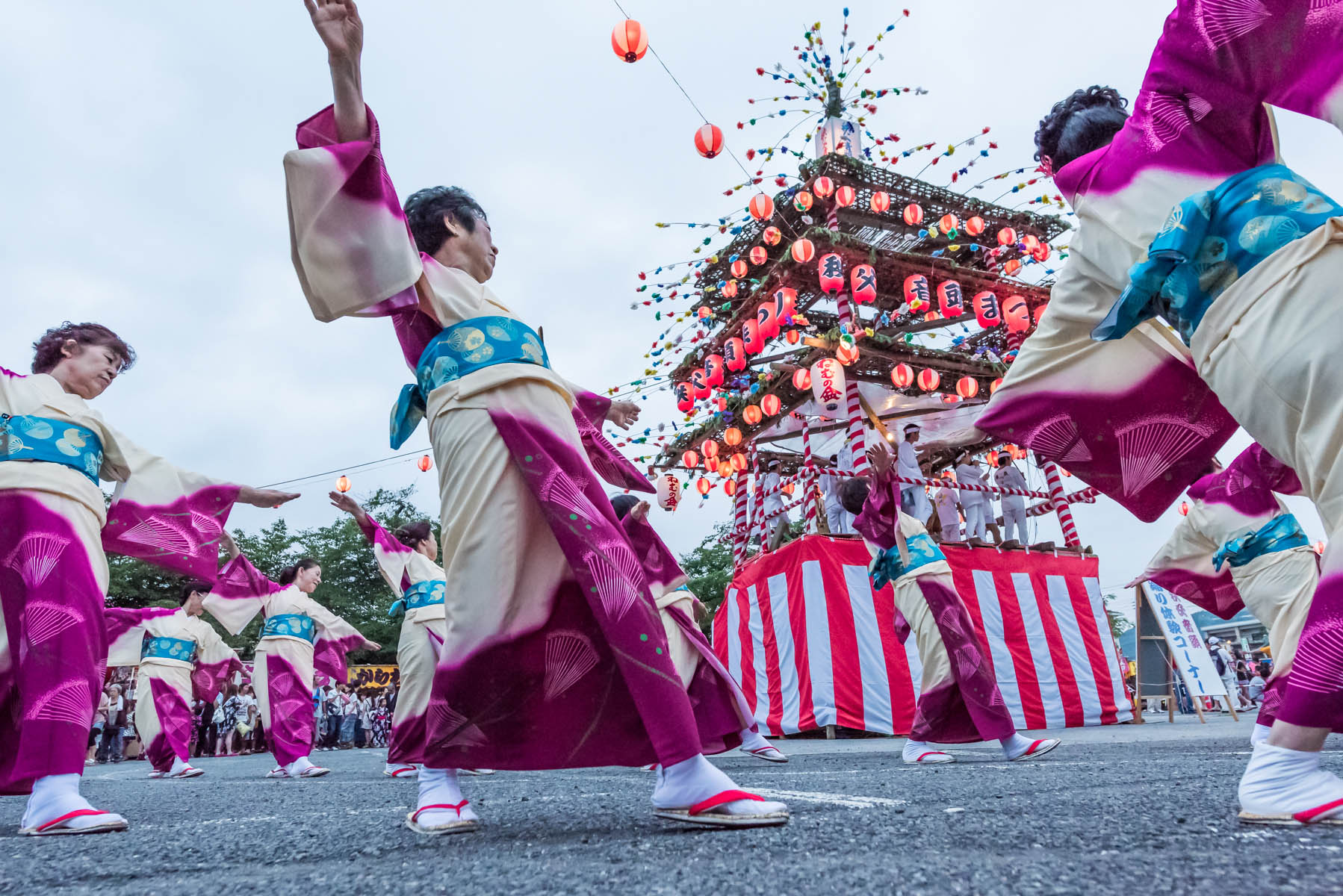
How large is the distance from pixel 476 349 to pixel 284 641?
5.53 meters

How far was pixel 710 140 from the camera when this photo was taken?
369 inches

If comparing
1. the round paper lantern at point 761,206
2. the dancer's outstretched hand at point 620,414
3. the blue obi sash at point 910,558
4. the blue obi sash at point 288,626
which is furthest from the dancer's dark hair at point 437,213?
the round paper lantern at point 761,206

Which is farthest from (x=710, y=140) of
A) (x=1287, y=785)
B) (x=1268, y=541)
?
(x=1287, y=785)

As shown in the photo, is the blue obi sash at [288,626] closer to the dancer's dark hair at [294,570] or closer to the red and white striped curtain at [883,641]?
the dancer's dark hair at [294,570]

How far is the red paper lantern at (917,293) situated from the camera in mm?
A: 10719

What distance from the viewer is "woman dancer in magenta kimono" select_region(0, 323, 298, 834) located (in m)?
2.29

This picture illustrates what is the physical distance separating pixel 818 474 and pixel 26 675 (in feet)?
32.5

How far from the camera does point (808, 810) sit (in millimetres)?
1896

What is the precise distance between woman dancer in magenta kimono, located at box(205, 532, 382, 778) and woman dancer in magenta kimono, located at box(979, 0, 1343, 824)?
5.82 meters

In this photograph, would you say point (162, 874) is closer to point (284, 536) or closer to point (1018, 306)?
Result: point (1018, 306)

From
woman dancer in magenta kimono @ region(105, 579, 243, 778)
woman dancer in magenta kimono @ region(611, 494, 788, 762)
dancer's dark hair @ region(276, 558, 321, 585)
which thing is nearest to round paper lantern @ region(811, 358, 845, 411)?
woman dancer in magenta kimono @ region(611, 494, 788, 762)

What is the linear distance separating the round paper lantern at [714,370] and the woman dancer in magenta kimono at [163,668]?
649cm

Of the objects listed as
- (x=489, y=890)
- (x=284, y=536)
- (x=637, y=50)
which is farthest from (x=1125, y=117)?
(x=284, y=536)

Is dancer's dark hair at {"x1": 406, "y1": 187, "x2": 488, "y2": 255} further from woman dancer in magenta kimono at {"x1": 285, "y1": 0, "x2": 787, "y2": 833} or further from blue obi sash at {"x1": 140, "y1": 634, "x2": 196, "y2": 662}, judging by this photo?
blue obi sash at {"x1": 140, "y1": 634, "x2": 196, "y2": 662}
